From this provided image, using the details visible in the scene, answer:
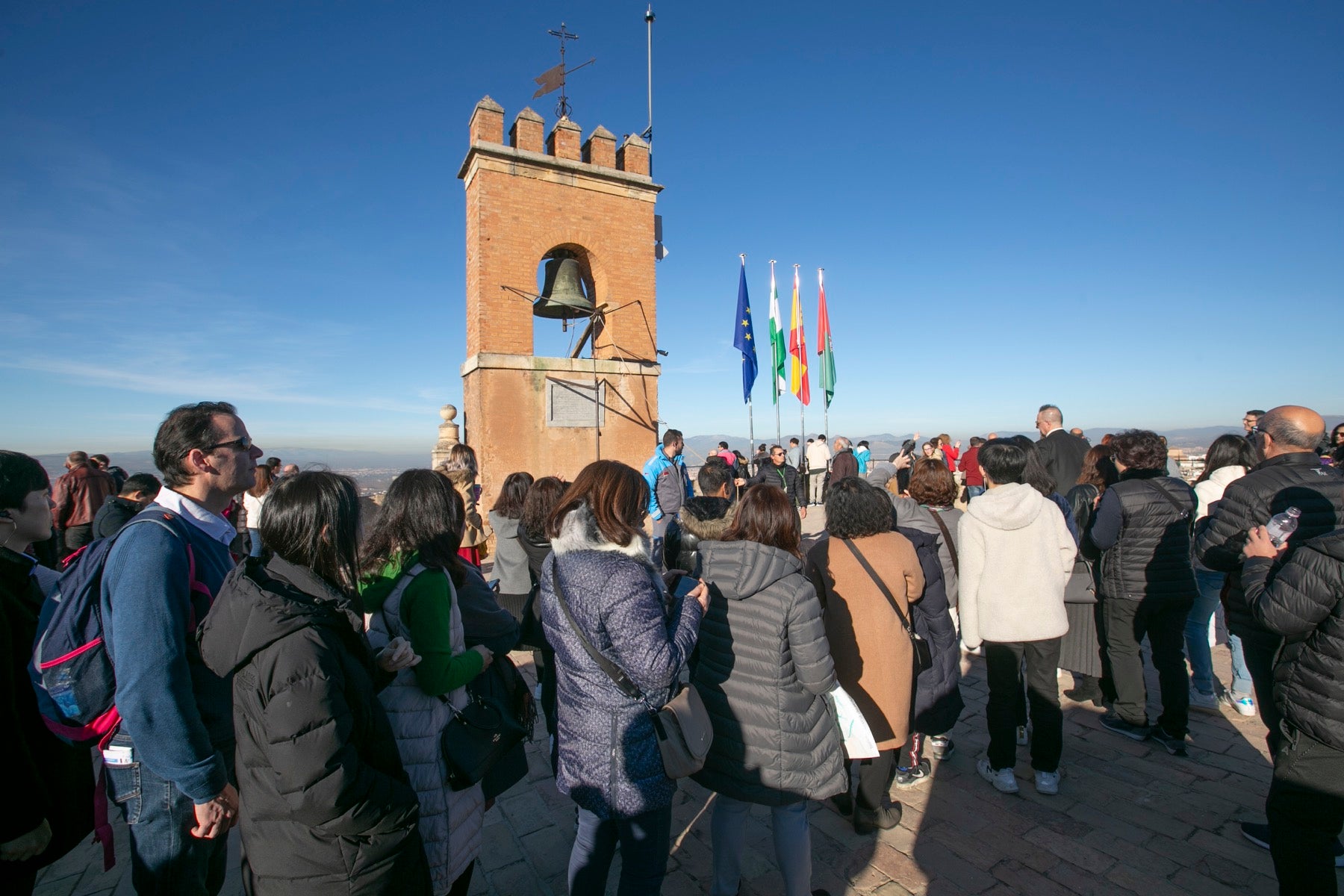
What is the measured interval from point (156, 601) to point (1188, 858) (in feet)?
14.4

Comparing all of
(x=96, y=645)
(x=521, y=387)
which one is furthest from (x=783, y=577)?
(x=521, y=387)

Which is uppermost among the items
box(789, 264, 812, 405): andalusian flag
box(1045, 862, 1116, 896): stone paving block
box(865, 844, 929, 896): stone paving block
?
box(789, 264, 812, 405): andalusian flag

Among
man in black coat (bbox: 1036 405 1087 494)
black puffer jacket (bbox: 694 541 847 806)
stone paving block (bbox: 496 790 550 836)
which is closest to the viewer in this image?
black puffer jacket (bbox: 694 541 847 806)

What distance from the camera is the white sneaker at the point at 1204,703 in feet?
14.5

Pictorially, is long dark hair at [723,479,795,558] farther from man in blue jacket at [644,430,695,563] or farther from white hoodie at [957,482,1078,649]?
man in blue jacket at [644,430,695,563]

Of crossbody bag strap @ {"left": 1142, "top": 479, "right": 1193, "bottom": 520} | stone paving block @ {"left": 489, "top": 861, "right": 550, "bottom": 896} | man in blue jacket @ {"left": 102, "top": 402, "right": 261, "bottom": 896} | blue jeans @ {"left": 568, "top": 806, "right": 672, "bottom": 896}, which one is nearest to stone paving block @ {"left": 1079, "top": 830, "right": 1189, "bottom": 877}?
crossbody bag strap @ {"left": 1142, "top": 479, "right": 1193, "bottom": 520}

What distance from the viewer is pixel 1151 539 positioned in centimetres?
390

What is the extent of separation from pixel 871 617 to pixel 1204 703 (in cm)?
340

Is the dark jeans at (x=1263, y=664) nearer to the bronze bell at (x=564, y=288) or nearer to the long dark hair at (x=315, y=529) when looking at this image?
→ the long dark hair at (x=315, y=529)

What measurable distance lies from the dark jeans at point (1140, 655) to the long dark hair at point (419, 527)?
4164mm

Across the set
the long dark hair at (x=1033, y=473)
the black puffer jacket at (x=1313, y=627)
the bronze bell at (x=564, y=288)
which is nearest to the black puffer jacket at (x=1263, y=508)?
the black puffer jacket at (x=1313, y=627)

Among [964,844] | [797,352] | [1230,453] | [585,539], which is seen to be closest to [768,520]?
[585,539]

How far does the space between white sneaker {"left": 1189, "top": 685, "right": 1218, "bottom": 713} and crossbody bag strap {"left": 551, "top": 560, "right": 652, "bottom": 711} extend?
4.66 meters

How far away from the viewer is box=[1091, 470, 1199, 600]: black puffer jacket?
3.88 meters
